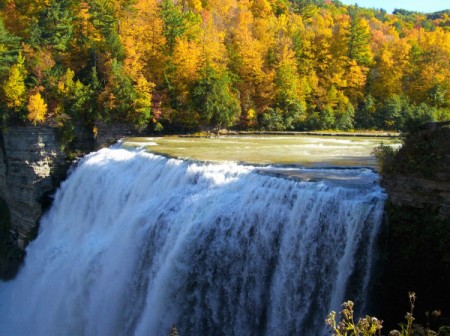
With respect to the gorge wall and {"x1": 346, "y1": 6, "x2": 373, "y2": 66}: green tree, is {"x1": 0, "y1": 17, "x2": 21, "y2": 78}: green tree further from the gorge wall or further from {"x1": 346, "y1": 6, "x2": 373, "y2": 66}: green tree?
{"x1": 346, "y1": 6, "x2": 373, "y2": 66}: green tree

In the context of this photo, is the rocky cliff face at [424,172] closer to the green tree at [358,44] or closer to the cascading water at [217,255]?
the cascading water at [217,255]

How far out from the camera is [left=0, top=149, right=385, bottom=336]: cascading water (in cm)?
912

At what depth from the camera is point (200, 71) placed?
30.3 metres

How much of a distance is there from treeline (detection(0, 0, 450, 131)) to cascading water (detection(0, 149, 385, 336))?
12.0 m

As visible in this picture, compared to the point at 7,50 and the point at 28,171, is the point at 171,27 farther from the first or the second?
the point at 28,171

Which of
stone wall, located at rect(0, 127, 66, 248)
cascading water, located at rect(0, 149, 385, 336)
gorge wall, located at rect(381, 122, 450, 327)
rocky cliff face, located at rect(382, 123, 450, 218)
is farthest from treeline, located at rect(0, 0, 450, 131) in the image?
gorge wall, located at rect(381, 122, 450, 327)

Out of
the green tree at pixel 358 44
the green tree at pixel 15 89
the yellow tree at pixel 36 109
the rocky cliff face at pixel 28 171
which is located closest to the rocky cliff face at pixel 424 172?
the rocky cliff face at pixel 28 171

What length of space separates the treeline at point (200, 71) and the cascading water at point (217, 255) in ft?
39.2

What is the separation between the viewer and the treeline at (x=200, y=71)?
26.2m

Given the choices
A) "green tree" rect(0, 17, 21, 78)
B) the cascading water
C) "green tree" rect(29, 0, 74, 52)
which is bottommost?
the cascading water

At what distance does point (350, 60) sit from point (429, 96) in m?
7.08

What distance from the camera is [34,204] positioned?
76.1ft

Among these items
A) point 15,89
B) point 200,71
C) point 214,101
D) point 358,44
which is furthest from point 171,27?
point 358,44

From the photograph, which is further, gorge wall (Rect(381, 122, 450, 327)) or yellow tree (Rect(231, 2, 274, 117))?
yellow tree (Rect(231, 2, 274, 117))
